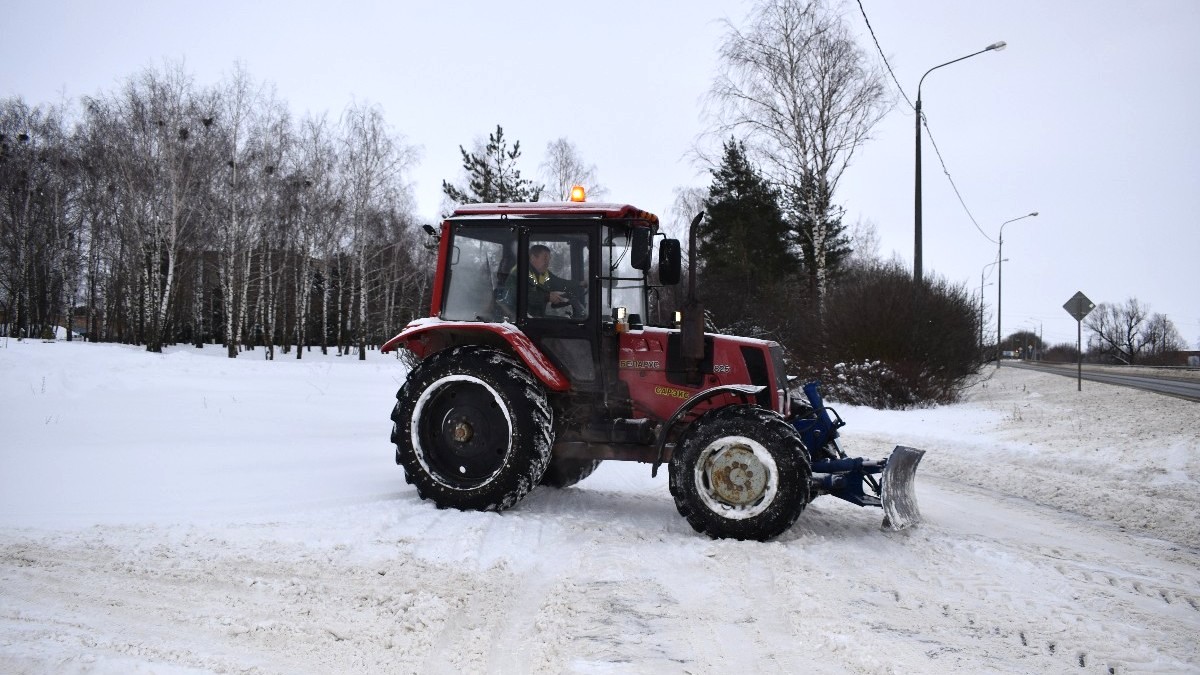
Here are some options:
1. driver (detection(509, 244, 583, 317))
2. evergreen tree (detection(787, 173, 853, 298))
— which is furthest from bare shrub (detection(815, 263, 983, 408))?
driver (detection(509, 244, 583, 317))

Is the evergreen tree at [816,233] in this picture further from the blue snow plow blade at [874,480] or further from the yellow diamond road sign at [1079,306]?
the blue snow plow blade at [874,480]

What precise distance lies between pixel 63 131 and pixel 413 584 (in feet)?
112

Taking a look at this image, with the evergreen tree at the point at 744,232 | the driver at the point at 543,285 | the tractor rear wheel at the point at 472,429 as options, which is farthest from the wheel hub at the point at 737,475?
the evergreen tree at the point at 744,232

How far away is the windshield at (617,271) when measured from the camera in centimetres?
547

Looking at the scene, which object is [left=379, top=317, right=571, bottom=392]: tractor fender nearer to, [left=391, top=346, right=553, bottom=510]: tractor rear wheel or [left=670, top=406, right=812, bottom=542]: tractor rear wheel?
[left=391, top=346, right=553, bottom=510]: tractor rear wheel

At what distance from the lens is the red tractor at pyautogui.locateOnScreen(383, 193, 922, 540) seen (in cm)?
518

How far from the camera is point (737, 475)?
4766 millimetres

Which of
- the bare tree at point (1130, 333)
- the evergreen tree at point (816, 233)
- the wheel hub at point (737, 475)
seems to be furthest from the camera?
the bare tree at point (1130, 333)

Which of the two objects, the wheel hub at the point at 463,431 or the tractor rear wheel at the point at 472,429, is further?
the wheel hub at the point at 463,431

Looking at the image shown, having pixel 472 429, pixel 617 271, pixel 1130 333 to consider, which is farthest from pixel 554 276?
pixel 1130 333

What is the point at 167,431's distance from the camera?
7.72m

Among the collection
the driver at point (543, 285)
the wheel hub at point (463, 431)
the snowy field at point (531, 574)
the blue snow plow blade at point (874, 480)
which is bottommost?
the snowy field at point (531, 574)

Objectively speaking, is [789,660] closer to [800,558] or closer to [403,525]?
[800,558]

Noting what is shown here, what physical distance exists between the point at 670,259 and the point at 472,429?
1.86 meters
